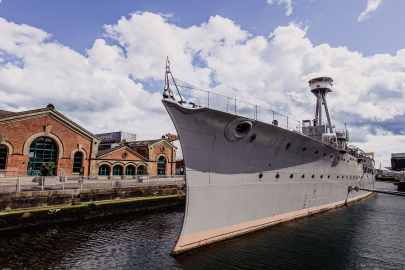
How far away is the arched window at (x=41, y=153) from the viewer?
22.8 m

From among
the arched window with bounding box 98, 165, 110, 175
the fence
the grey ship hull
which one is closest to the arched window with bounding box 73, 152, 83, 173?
the arched window with bounding box 98, 165, 110, 175

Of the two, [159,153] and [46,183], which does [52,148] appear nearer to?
[46,183]

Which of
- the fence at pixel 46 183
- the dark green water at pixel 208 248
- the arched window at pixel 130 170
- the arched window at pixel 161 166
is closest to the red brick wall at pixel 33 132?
the fence at pixel 46 183

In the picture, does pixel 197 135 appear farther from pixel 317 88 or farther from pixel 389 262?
pixel 317 88

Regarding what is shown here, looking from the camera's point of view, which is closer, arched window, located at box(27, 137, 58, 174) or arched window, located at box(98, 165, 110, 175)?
arched window, located at box(27, 137, 58, 174)

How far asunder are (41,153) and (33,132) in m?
2.41

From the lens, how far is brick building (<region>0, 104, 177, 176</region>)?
2084 cm

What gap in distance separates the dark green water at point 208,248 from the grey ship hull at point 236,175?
0.65 metres

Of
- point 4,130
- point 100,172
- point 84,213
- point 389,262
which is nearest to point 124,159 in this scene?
point 100,172

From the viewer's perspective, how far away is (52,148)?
79.0 feet

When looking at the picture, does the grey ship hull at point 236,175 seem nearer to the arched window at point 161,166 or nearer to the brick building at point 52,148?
the brick building at point 52,148

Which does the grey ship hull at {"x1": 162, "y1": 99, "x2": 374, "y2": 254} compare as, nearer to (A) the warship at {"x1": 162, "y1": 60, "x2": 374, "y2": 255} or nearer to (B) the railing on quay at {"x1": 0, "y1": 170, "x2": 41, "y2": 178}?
(A) the warship at {"x1": 162, "y1": 60, "x2": 374, "y2": 255}

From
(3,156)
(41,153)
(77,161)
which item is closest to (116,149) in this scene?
(77,161)

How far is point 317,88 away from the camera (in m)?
23.9
